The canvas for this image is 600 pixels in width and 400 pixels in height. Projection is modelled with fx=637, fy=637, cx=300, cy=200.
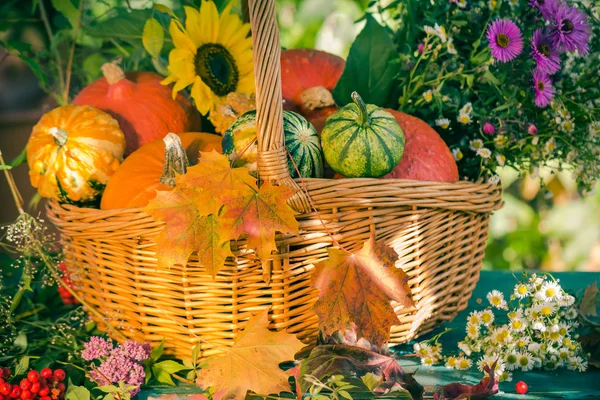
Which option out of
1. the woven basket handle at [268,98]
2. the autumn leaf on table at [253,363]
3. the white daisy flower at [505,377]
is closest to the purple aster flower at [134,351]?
the autumn leaf on table at [253,363]

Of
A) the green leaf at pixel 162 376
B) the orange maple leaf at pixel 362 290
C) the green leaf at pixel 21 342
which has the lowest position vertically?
the green leaf at pixel 21 342

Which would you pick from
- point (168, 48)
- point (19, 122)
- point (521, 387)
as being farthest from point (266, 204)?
point (19, 122)

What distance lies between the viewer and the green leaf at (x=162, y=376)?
95cm

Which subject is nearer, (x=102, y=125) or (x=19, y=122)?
(x=102, y=125)

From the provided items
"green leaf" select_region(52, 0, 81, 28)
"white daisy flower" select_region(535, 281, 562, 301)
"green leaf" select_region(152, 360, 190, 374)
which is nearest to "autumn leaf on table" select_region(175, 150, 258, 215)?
"green leaf" select_region(152, 360, 190, 374)

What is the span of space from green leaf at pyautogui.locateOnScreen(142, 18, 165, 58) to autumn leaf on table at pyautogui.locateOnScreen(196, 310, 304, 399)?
623 millimetres

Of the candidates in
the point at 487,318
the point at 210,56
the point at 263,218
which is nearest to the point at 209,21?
the point at 210,56

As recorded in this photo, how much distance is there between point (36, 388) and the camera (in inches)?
35.0

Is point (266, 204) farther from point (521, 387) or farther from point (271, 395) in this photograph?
point (521, 387)

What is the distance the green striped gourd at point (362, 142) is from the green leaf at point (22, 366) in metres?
0.55

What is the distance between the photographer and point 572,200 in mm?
2682

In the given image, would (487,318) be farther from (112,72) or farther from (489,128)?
(112,72)

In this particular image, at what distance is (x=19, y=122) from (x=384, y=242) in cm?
212

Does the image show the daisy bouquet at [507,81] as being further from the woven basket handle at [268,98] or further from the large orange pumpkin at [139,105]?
the large orange pumpkin at [139,105]
